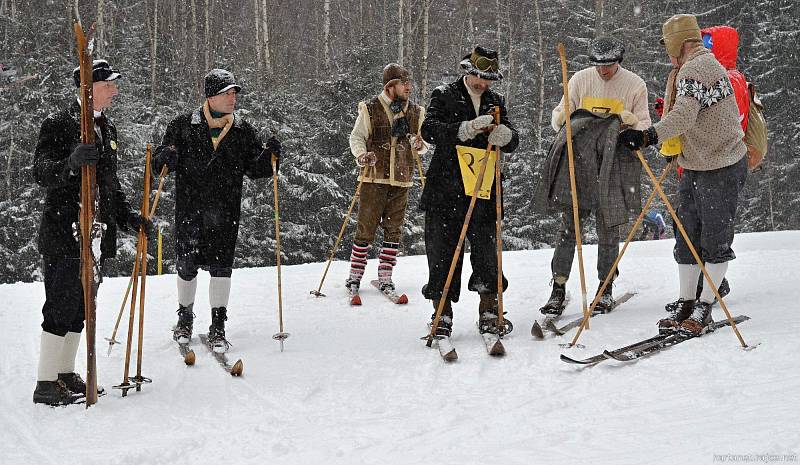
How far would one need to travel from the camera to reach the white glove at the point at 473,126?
4453mm

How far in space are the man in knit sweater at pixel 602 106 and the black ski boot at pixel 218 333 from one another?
230 cm

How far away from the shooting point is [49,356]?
387 centimetres

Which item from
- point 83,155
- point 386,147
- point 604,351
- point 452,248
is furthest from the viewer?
point 386,147

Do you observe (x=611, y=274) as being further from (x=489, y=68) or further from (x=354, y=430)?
A: (x=354, y=430)

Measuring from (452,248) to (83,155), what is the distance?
2442 millimetres

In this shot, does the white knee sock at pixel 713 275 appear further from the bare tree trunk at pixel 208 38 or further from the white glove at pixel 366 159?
the bare tree trunk at pixel 208 38

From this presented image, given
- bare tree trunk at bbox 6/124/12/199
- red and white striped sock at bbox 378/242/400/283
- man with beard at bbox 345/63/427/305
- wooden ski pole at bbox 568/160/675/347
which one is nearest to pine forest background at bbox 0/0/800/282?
bare tree trunk at bbox 6/124/12/199

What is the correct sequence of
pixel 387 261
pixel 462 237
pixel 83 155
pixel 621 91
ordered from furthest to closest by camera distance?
pixel 387 261, pixel 621 91, pixel 462 237, pixel 83 155

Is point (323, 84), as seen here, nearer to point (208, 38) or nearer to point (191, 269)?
point (208, 38)

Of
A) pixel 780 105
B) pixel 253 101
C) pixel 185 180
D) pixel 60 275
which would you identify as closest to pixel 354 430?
pixel 60 275

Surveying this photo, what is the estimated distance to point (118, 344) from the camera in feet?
16.9

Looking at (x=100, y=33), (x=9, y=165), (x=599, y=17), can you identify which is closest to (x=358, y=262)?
(x=9, y=165)

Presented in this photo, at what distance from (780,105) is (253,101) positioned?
17088 millimetres

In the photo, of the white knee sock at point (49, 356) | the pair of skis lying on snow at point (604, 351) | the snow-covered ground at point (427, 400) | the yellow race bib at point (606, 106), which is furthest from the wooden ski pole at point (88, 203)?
the yellow race bib at point (606, 106)
